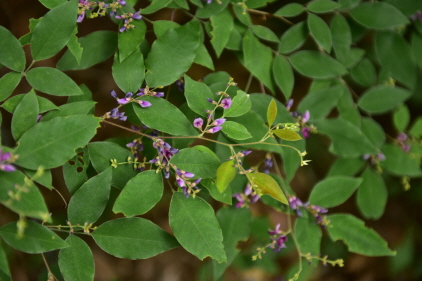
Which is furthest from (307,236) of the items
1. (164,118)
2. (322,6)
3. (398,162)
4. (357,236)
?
(322,6)

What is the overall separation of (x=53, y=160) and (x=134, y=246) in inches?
10.2

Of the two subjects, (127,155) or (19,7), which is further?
(19,7)

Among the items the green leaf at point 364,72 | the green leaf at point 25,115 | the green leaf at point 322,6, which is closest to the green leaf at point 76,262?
the green leaf at point 25,115

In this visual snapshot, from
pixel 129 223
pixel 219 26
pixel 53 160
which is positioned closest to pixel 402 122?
pixel 219 26

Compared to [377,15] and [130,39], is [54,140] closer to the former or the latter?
[130,39]

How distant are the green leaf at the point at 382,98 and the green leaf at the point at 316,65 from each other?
0.53 feet

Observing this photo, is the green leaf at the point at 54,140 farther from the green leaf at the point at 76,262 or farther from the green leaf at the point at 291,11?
the green leaf at the point at 291,11

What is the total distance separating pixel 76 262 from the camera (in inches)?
32.0

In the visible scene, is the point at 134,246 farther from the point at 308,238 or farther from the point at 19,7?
the point at 19,7

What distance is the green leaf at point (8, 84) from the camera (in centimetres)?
81

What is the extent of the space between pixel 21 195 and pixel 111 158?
22cm

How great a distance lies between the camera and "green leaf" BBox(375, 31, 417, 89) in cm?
119

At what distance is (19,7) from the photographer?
125 centimetres

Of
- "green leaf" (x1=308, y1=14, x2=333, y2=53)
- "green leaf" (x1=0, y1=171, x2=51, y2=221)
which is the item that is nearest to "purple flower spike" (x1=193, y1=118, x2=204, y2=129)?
"green leaf" (x1=0, y1=171, x2=51, y2=221)
